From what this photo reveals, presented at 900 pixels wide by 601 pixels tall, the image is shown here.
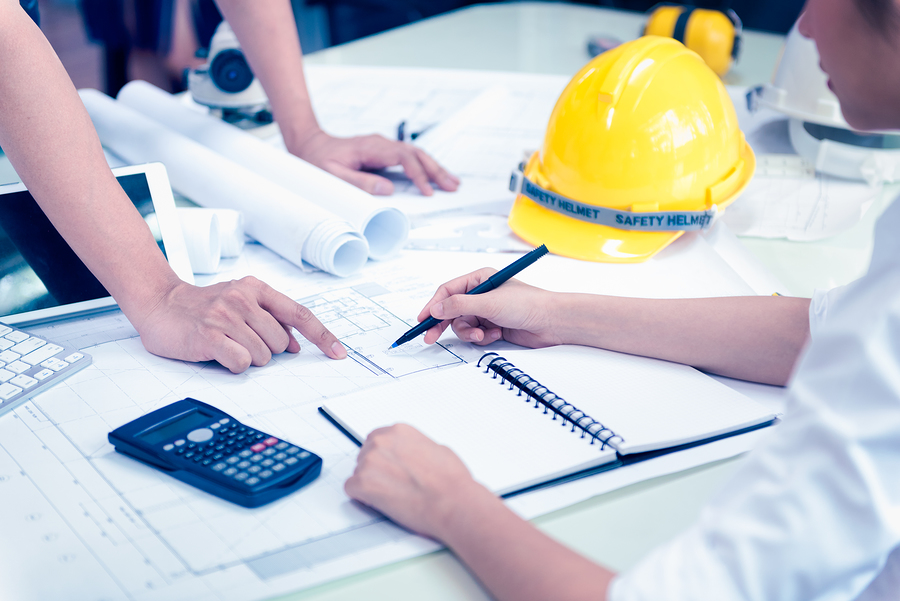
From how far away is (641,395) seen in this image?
754 millimetres

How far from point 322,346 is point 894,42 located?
0.59m

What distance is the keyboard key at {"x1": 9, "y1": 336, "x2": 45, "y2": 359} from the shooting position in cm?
83

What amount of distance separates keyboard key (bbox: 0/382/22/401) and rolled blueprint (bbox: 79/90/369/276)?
39cm

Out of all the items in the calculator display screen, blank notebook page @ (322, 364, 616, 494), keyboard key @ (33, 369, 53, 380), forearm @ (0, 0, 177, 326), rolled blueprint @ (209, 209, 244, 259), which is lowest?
blank notebook page @ (322, 364, 616, 494)

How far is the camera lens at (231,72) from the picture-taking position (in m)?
1.51

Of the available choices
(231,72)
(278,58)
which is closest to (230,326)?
(278,58)

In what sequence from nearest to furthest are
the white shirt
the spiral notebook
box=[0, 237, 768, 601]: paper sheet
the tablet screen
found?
the white shirt
box=[0, 237, 768, 601]: paper sheet
the spiral notebook
the tablet screen

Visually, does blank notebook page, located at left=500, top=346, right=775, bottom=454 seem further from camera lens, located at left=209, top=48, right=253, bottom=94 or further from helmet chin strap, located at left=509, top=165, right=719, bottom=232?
camera lens, located at left=209, top=48, right=253, bottom=94

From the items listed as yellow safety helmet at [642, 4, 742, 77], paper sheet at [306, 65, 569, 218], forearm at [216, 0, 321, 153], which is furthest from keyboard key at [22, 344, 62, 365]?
yellow safety helmet at [642, 4, 742, 77]

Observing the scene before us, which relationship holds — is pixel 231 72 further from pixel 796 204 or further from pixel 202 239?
pixel 796 204

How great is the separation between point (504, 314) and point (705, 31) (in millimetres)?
1297

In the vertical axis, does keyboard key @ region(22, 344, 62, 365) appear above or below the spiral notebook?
above

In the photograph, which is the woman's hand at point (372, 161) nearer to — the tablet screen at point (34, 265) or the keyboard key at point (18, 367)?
the tablet screen at point (34, 265)

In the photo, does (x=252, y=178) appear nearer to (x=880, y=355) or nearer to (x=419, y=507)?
(x=419, y=507)
